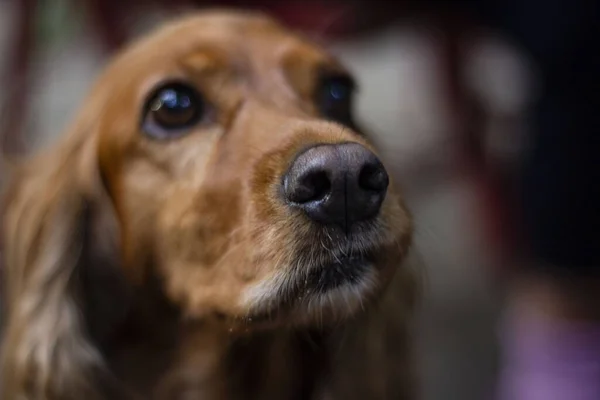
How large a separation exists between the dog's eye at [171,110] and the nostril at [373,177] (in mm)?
358

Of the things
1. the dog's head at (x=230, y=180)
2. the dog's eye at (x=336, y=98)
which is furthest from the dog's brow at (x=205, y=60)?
the dog's eye at (x=336, y=98)

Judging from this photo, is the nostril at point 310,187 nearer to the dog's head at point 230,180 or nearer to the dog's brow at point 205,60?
the dog's head at point 230,180

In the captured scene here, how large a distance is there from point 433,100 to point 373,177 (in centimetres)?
162

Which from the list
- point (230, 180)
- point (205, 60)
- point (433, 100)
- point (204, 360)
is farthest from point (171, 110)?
point (433, 100)

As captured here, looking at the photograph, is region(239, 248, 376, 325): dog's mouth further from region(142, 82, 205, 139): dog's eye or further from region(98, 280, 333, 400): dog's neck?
region(142, 82, 205, 139): dog's eye

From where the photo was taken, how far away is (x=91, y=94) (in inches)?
53.1

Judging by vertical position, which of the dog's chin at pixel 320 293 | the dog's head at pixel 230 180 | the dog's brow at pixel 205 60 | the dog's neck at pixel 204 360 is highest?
the dog's brow at pixel 205 60

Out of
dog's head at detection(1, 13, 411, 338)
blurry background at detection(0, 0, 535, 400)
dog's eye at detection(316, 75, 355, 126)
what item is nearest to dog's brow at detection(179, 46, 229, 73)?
dog's head at detection(1, 13, 411, 338)

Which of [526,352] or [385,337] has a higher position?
[385,337]

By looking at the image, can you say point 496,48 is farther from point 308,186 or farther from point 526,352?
point 308,186

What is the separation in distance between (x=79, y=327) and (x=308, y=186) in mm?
496

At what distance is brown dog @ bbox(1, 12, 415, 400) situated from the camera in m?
0.93

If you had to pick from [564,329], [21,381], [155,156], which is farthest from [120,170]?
[564,329]

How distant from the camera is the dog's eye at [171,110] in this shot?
116cm
